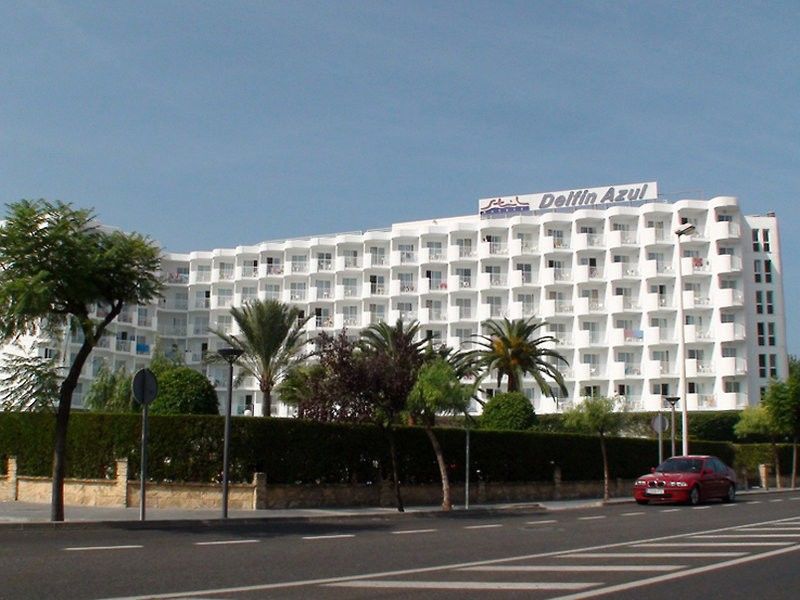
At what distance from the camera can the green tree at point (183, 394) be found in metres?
30.7

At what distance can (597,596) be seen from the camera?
367 inches

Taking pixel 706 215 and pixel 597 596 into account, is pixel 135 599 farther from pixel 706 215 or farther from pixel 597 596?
pixel 706 215

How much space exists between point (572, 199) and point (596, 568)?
73.9m

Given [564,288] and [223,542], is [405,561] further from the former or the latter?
[564,288]

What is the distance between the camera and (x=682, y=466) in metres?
30.6

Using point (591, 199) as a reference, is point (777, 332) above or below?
below

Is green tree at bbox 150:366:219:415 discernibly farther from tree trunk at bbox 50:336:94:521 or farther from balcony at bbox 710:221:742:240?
balcony at bbox 710:221:742:240

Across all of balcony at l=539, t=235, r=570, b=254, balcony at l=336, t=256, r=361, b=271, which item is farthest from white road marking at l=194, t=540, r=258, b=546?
balcony at l=336, t=256, r=361, b=271

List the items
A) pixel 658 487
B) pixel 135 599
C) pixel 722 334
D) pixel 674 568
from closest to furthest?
pixel 135 599, pixel 674 568, pixel 658 487, pixel 722 334

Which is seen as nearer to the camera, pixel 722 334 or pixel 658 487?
pixel 658 487

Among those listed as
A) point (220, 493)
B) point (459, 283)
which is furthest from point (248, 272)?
point (220, 493)

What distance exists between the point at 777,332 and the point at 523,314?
71.7ft

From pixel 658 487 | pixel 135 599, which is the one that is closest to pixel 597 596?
pixel 135 599

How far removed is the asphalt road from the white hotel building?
5548cm
